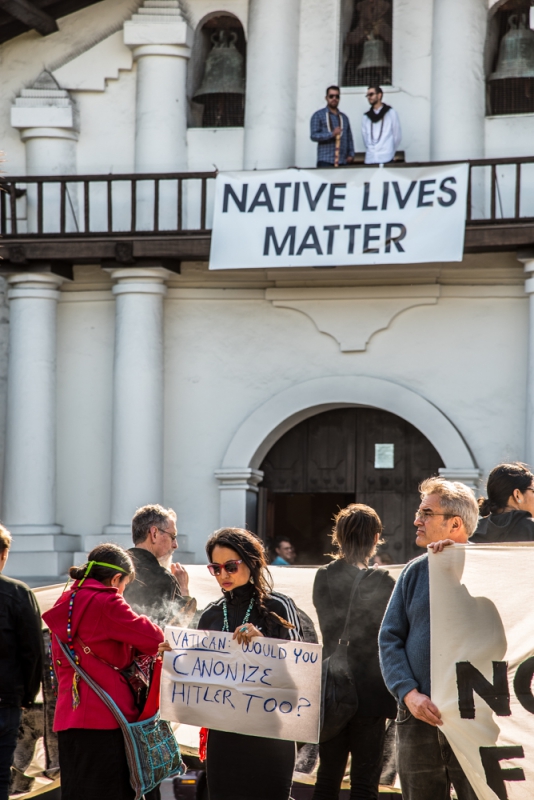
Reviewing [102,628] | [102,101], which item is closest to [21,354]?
[102,101]

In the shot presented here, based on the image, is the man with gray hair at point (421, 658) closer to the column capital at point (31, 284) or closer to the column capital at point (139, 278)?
the column capital at point (139, 278)

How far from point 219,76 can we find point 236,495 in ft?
16.1

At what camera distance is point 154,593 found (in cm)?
615

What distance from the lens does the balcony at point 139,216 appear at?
1241 centimetres

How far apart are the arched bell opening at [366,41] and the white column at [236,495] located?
4.64 meters

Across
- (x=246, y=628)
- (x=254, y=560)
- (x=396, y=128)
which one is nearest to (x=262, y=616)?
(x=246, y=628)

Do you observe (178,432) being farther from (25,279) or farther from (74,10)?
(74,10)

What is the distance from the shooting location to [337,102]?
1287 cm

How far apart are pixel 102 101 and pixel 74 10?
115 centimetres

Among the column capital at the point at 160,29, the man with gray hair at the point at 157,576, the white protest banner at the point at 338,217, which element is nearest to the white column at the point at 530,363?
the white protest banner at the point at 338,217

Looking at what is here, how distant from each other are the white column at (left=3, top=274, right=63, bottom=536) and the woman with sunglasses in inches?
343

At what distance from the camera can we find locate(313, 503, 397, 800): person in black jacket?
5.54 m

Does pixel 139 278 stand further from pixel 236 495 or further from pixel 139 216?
pixel 236 495

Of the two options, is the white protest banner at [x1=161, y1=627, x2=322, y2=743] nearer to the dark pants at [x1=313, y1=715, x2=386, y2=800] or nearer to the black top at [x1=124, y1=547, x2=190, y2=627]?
the dark pants at [x1=313, y1=715, x2=386, y2=800]
